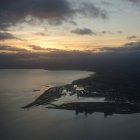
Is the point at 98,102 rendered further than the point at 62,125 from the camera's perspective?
Yes

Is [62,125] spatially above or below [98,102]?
below

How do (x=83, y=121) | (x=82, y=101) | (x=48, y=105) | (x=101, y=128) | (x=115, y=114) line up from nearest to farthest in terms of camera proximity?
(x=101, y=128) < (x=83, y=121) < (x=115, y=114) < (x=48, y=105) < (x=82, y=101)

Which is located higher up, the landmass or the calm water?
the landmass

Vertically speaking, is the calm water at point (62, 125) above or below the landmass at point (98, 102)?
below

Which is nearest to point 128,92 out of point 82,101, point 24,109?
point 82,101

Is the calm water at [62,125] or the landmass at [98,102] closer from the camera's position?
the calm water at [62,125]

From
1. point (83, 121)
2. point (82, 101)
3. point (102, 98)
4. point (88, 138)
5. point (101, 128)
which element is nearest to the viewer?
point (88, 138)

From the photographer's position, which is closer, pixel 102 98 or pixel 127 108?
pixel 127 108

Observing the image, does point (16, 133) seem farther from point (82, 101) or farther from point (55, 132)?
point (82, 101)

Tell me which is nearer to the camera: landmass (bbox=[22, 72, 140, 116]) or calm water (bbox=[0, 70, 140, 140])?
calm water (bbox=[0, 70, 140, 140])
